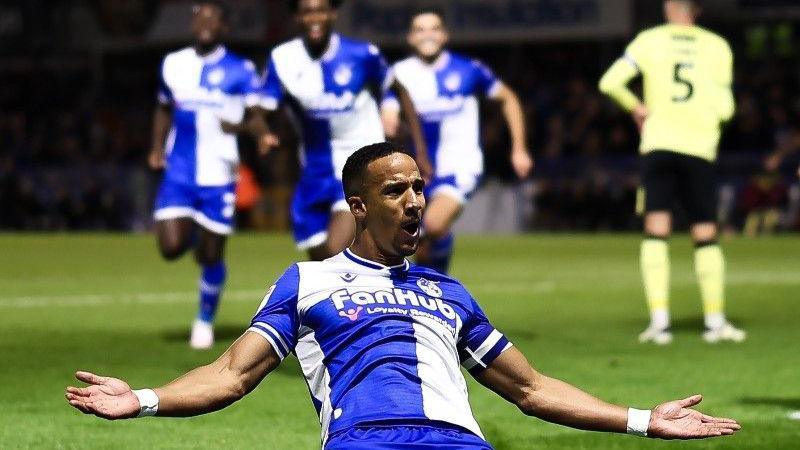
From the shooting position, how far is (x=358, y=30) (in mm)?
37281

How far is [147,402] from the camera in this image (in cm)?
456

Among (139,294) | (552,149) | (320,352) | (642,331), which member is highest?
(320,352)

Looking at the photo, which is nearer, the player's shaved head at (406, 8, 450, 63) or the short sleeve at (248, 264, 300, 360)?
the short sleeve at (248, 264, 300, 360)

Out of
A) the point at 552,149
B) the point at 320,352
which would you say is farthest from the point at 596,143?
the point at 320,352

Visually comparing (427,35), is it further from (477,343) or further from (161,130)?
(477,343)

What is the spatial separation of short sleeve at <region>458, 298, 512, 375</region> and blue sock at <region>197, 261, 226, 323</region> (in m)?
6.63

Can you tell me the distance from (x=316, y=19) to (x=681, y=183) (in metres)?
3.39

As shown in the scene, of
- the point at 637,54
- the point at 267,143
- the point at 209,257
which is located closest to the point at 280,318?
the point at 267,143

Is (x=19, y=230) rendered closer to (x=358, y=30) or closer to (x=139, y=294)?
(x=358, y=30)

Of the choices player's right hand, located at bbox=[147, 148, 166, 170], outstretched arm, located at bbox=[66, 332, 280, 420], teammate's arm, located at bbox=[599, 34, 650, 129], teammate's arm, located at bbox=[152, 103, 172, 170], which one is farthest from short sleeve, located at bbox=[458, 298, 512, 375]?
player's right hand, located at bbox=[147, 148, 166, 170]

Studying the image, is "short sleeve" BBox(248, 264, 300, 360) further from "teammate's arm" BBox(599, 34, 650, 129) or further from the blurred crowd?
the blurred crowd

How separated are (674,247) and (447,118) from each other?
572 inches

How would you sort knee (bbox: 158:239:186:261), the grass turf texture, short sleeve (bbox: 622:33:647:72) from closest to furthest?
the grass turf texture, knee (bbox: 158:239:186:261), short sleeve (bbox: 622:33:647:72)

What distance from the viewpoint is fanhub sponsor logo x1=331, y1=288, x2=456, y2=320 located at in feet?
16.4
